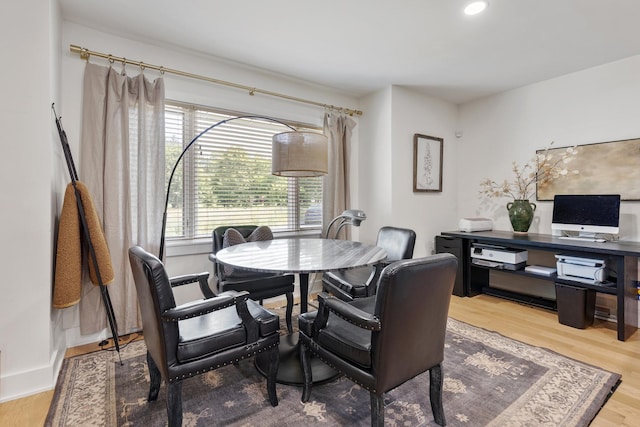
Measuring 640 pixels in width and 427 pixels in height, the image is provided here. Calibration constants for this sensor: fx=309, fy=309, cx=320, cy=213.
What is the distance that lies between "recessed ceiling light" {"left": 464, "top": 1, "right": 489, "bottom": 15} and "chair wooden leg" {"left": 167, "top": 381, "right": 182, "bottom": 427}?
2.88 metres

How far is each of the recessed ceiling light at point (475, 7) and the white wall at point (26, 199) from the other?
2.69 meters

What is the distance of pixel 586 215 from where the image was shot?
3.01m

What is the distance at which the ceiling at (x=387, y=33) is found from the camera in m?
2.19

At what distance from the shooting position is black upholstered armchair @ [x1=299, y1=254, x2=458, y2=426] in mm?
1249

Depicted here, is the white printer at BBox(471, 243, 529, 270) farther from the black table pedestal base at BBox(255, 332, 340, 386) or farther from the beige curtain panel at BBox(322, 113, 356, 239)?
the black table pedestal base at BBox(255, 332, 340, 386)

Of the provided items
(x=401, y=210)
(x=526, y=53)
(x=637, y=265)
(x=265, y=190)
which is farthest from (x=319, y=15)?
(x=637, y=265)

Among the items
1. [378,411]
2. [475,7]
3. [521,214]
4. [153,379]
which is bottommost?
[153,379]

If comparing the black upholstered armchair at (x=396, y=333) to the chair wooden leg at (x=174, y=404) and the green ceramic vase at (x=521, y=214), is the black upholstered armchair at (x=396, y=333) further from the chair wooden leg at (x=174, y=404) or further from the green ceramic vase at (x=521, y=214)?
the green ceramic vase at (x=521, y=214)

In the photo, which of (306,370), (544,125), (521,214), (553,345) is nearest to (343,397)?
(306,370)

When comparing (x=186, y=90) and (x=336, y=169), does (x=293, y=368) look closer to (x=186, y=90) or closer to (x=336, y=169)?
(x=336, y=169)

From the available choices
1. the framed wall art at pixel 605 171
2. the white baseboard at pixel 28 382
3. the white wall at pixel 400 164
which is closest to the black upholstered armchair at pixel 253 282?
the white baseboard at pixel 28 382

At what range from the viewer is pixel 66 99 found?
2.35m

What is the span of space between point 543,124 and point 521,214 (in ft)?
3.48

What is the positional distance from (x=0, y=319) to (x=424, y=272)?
233 centimetres
